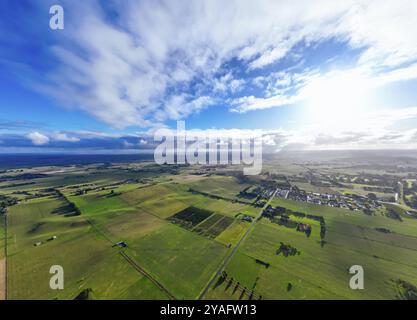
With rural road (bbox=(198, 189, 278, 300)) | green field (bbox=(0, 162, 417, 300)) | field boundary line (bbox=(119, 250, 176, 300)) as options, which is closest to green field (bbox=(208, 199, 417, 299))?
green field (bbox=(0, 162, 417, 300))

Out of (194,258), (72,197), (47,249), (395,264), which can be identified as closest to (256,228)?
(194,258)

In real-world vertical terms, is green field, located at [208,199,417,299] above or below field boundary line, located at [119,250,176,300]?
below

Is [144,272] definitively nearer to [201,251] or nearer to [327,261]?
[201,251]

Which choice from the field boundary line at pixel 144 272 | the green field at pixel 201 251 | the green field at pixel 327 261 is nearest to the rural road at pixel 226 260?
the green field at pixel 201 251

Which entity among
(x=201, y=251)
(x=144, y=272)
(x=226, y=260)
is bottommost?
(x=226, y=260)

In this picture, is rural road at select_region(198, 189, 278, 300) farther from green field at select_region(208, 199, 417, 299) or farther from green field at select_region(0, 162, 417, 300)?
green field at select_region(208, 199, 417, 299)

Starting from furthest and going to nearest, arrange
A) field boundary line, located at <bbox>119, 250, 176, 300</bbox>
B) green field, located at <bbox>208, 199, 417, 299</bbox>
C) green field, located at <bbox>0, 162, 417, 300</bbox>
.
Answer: green field, located at <bbox>0, 162, 417, 300</bbox> < green field, located at <bbox>208, 199, 417, 299</bbox> < field boundary line, located at <bbox>119, 250, 176, 300</bbox>

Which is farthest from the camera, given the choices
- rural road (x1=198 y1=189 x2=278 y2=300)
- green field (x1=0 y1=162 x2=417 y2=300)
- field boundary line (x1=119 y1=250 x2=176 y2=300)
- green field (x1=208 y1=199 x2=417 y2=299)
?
green field (x1=0 y1=162 x2=417 y2=300)

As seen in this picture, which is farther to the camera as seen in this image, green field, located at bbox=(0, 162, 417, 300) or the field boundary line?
green field, located at bbox=(0, 162, 417, 300)

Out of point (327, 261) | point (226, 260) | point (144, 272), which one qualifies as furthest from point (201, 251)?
point (327, 261)

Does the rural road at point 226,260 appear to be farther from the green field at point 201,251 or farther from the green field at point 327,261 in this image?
the green field at point 327,261
